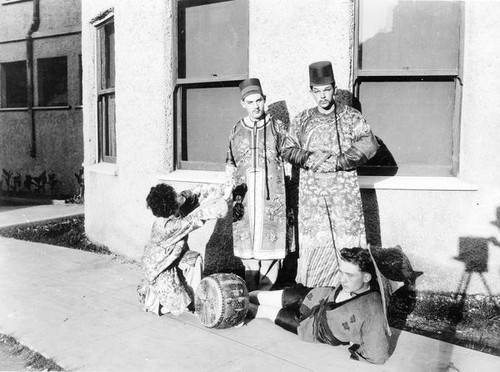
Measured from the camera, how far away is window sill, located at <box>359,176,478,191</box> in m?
4.93

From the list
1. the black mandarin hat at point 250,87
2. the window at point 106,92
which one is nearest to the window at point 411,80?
the black mandarin hat at point 250,87

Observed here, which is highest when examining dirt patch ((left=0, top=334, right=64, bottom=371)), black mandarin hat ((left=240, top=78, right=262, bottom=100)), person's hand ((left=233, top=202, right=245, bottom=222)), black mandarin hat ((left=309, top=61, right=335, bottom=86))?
black mandarin hat ((left=309, top=61, right=335, bottom=86))

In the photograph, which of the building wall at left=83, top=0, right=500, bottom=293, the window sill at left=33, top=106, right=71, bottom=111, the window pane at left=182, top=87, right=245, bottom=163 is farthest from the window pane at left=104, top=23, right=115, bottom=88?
the window sill at left=33, top=106, right=71, bottom=111

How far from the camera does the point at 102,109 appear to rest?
769cm

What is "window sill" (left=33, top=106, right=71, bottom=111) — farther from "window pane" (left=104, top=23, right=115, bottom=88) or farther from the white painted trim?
the white painted trim

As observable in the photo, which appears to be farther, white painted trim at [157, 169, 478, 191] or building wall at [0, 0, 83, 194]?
building wall at [0, 0, 83, 194]

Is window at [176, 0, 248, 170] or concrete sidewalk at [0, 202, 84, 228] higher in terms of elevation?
window at [176, 0, 248, 170]

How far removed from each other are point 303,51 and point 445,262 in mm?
2396

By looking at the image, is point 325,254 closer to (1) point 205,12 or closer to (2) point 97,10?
(1) point 205,12

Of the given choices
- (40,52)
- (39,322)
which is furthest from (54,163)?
(39,322)

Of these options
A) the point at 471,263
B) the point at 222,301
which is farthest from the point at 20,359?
the point at 471,263

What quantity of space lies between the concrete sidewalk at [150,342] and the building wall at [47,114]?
32.8ft

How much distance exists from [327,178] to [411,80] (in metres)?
1.52

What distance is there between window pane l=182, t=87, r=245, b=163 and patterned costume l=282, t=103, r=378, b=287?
1.46 meters
